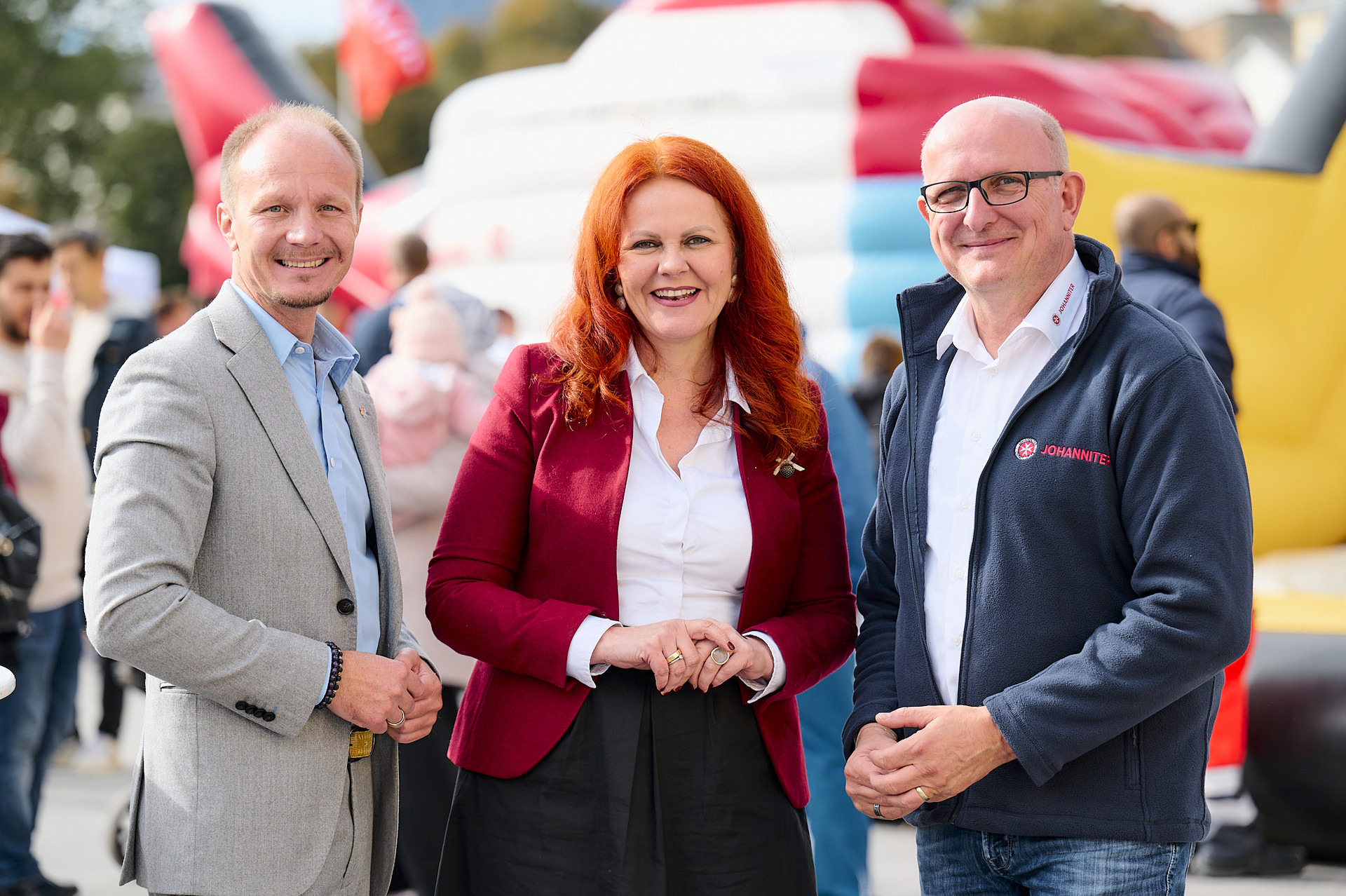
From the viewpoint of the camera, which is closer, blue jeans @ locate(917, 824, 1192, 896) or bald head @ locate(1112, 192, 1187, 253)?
blue jeans @ locate(917, 824, 1192, 896)

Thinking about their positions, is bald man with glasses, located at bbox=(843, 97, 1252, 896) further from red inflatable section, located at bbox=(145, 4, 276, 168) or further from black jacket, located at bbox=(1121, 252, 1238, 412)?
red inflatable section, located at bbox=(145, 4, 276, 168)

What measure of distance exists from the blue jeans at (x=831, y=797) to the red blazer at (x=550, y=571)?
1.39 meters

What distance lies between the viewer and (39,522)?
372 centimetres

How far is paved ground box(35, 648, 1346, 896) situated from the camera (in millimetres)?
4047

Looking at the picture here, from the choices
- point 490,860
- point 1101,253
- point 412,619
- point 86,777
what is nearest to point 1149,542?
point 1101,253

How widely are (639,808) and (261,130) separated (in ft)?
3.95

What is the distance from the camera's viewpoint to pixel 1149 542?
5.69 feet

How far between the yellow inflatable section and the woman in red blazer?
12.3 feet

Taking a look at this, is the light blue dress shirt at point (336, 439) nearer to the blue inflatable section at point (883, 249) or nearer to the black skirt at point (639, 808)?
the black skirt at point (639, 808)

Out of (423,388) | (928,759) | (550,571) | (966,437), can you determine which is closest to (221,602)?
(550,571)

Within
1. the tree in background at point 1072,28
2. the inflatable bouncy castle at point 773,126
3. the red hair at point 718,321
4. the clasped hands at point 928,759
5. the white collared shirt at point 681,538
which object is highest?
the tree in background at point 1072,28

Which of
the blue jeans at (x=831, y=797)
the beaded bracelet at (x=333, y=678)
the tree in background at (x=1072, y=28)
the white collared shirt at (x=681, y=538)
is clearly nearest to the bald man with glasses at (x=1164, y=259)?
the blue jeans at (x=831, y=797)

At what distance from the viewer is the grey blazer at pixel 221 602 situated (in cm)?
166

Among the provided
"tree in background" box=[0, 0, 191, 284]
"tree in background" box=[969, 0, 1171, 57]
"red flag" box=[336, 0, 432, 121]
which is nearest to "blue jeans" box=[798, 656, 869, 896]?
"red flag" box=[336, 0, 432, 121]
